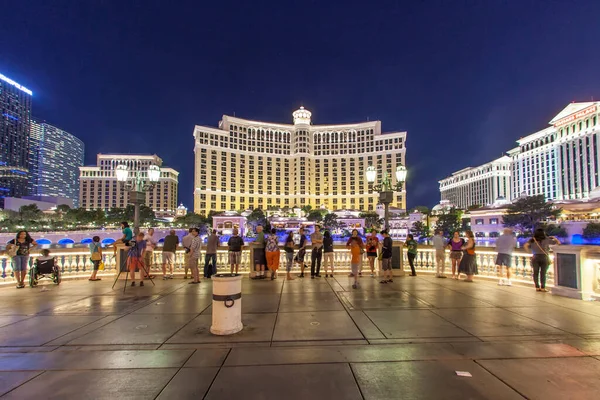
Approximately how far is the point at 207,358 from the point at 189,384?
32.9 inches

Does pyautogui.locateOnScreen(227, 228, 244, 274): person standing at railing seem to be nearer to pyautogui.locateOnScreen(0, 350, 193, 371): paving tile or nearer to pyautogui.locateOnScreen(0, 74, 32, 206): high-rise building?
pyautogui.locateOnScreen(0, 350, 193, 371): paving tile

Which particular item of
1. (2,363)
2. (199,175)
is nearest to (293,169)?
(199,175)

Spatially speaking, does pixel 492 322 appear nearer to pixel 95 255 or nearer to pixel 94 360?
pixel 94 360

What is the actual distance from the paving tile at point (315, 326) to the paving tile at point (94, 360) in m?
1.71

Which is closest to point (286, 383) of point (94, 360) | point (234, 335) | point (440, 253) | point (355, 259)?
point (234, 335)

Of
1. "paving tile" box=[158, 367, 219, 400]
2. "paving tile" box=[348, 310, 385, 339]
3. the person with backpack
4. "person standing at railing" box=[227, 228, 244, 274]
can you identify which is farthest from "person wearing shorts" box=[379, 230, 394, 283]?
the person with backpack

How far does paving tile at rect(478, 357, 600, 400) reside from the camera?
12.0ft

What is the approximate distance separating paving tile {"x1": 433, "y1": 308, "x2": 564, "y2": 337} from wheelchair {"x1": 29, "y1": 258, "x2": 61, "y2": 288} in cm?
1228

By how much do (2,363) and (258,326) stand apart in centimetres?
384

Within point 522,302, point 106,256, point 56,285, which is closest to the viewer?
point 522,302

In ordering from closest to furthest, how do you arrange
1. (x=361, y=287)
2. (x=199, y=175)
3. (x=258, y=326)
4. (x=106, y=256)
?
(x=258, y=326) < (x=361, y=287) < (x=106, y=256) < (x=199, y=175)

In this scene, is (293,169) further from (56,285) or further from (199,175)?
(56,285)

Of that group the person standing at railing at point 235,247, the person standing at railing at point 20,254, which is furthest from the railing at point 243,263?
the person standing at railing at point 235,247

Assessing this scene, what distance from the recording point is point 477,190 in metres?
164
